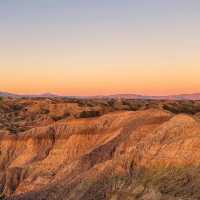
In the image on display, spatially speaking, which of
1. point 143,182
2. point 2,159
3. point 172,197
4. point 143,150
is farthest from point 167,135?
point 2,159

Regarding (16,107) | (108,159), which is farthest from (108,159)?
(16,107)

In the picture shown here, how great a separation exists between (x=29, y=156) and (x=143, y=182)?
40.3m

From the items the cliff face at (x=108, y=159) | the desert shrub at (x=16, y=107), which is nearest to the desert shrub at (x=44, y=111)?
the desert shrub at (x=16, y=107)

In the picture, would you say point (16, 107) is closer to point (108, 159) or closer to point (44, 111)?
point (44, 111)

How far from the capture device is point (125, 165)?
186 ft

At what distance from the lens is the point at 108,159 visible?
209 ft

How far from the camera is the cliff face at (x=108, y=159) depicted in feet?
165

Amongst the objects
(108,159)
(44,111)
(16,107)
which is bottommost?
(16,107)

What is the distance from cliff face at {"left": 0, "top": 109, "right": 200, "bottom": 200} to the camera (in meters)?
50.4

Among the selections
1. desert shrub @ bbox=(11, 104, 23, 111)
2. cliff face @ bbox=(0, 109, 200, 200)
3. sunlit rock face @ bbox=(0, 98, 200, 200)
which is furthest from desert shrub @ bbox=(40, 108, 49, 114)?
cliff face @ bbox=(0, 109, 200, 200)

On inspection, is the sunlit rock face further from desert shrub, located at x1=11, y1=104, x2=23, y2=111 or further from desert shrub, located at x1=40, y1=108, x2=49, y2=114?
desert shrub, located at x1=11, y1=104, x2=23, y2=111

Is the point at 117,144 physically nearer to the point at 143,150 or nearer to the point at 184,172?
the point at 143,150

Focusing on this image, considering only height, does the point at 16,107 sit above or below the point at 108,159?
below

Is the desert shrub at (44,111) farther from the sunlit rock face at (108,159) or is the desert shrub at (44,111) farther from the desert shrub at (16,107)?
the sunlit rock face at (108,159)
